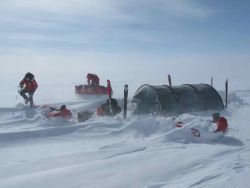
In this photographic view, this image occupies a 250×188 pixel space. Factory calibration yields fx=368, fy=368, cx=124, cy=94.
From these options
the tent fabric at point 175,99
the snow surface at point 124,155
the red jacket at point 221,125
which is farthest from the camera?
the tent fabric at point 175,99

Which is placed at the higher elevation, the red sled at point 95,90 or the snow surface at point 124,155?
the red sled at point 95,90

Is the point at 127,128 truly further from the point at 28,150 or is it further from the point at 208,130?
the point at 28,150

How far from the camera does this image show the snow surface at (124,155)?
5969mm

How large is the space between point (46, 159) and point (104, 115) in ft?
24.0

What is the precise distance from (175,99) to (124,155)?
8.00 metres

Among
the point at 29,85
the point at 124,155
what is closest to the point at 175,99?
the point at 29,85

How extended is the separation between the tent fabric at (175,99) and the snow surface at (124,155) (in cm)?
263

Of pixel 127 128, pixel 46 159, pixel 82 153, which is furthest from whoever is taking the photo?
pixel 127 128

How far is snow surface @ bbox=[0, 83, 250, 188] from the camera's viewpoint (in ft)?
19.6

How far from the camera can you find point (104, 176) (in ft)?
20.4

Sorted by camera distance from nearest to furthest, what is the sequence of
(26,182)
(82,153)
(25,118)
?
(26,182)
(82,153)
(25,118)

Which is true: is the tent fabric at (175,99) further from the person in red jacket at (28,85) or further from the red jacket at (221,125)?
the person in red jacket at (28,85)

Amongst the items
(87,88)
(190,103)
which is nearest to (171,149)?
(190,103)

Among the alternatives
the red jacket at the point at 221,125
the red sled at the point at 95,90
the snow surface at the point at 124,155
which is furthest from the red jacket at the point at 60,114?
the red sled at the point at 95,90
